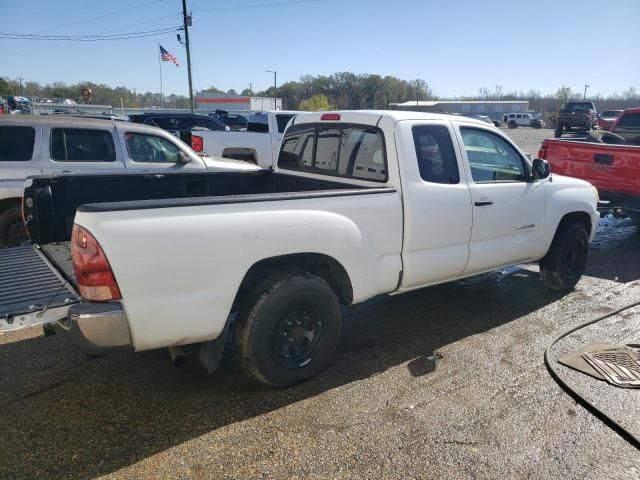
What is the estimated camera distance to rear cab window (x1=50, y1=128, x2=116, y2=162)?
6449 mm

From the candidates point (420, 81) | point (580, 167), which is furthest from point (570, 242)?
point (420, 81)

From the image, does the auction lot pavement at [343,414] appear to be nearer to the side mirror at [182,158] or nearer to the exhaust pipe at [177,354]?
the exhaust pipe at [177,354]

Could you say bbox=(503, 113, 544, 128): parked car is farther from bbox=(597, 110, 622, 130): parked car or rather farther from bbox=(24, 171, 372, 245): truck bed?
bbox=(24, 171, 372, 245): truck bed

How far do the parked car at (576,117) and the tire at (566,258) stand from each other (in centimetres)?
3149

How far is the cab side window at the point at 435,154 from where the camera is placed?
4.05 metres

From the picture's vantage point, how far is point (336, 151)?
4.49 meters

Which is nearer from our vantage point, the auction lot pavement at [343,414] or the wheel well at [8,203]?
the auction lot pavement at [343,414]

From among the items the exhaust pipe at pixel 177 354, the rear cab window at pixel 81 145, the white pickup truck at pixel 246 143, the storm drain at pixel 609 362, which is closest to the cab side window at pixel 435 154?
the storm drain at pixel 609 362

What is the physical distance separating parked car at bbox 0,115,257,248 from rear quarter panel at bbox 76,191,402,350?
2.68 m

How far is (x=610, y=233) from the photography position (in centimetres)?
897

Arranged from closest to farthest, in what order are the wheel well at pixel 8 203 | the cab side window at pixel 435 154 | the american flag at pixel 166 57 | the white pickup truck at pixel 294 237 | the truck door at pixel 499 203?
the white pickup truck at pixel 294 237 < the cab side window at pixel 435 154 < the truck door at pixel 499 203 < the wheel well at pixel 8 203 < the american flag at pixel 166 57

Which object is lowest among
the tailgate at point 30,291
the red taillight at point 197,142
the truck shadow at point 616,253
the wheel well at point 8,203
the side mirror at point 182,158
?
the truck shadow at point 616,253

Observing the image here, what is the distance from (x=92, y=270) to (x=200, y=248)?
580 mm

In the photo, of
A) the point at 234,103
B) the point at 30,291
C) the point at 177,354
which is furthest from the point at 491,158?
the point at 234,103
